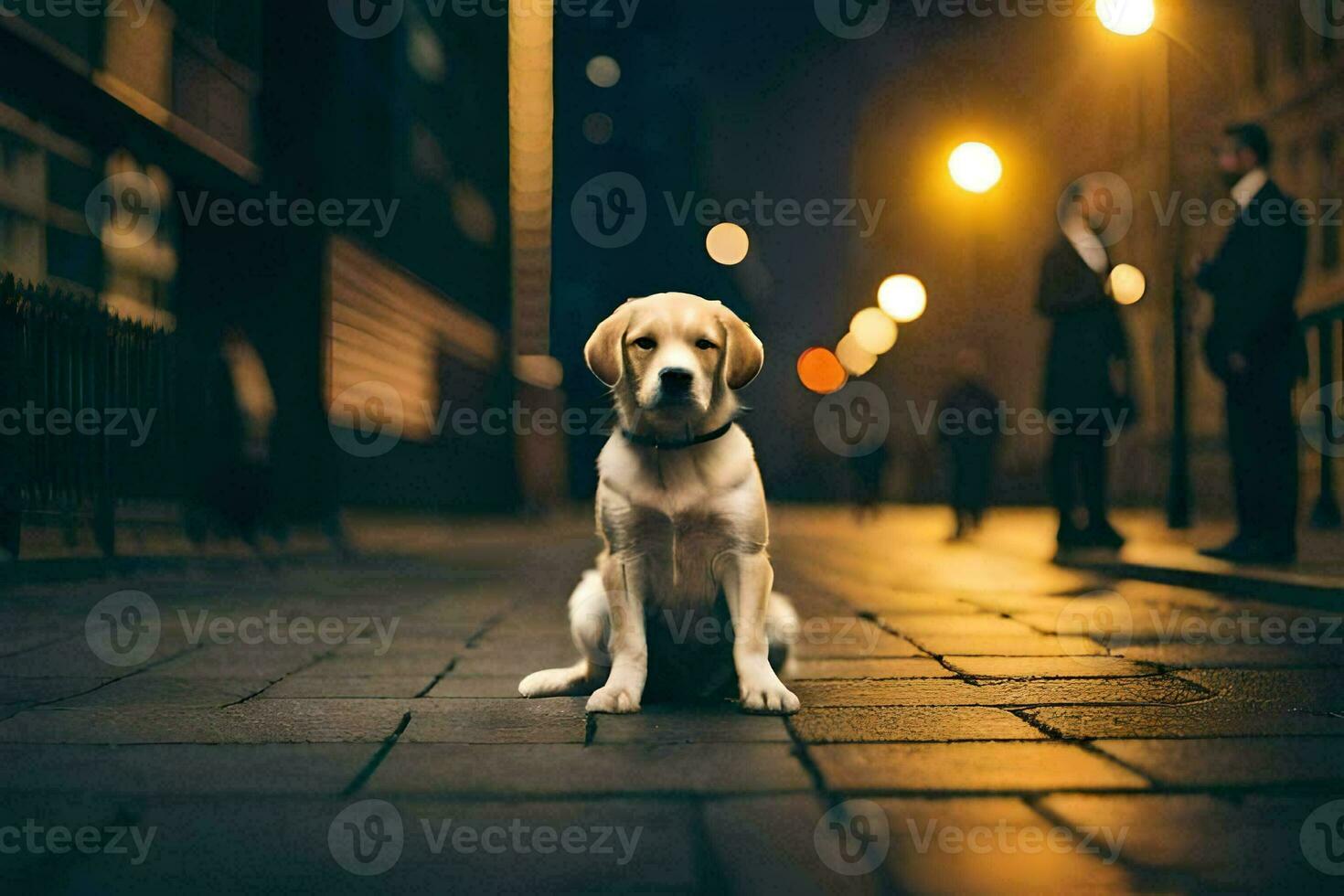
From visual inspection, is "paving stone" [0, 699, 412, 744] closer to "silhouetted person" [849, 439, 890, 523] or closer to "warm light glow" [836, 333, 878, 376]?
"silhouetted person" [849, 439, 890, 523]

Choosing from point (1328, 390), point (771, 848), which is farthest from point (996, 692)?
point (1328, 390)

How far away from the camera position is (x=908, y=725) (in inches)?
134

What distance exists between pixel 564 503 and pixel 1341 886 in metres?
23.2

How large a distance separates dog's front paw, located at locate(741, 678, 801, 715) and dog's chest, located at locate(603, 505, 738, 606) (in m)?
0.30

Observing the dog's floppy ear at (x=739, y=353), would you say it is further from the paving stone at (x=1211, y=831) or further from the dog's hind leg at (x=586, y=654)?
the paving stone at (x=1211, y=831)

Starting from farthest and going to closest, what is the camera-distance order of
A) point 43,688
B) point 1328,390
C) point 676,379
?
point 1328,390
point 43,688
point 676,379

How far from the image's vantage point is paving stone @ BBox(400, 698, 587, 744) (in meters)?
3.26

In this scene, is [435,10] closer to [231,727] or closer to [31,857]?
[231,727]

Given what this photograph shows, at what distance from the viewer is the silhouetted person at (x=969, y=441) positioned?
45.6 ft
